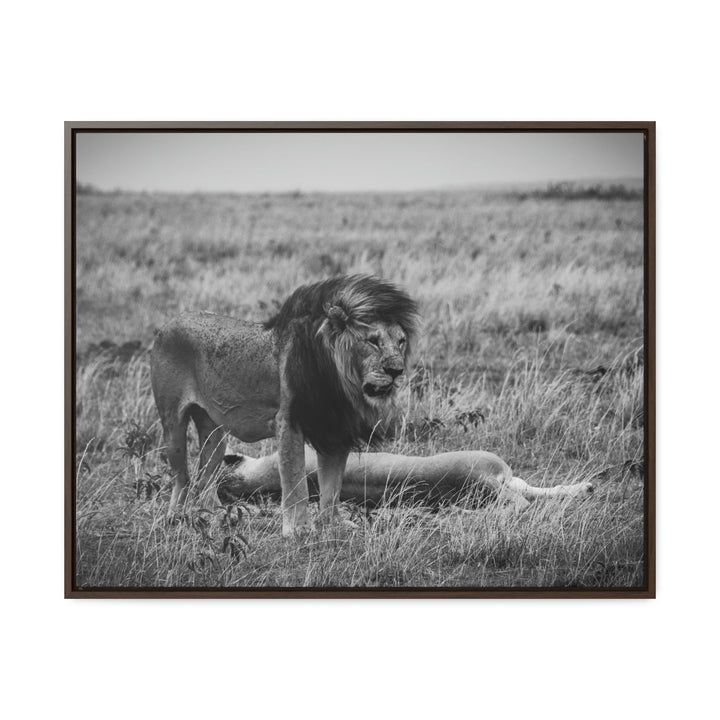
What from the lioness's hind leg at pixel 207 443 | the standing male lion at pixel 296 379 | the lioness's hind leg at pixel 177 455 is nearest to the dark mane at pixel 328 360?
the standing male lion at pixel 296 379

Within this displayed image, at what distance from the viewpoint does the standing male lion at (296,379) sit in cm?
427

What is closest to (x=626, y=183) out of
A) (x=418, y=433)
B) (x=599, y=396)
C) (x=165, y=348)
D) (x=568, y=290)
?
(x=568, y=290)

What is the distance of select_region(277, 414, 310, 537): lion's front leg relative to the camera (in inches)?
168

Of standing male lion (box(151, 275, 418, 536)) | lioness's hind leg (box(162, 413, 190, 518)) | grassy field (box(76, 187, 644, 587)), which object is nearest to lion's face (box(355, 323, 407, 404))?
standing male lion (box(151, 275, 418, 536))

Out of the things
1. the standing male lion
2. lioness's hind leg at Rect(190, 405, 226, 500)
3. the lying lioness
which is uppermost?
the standing male lion

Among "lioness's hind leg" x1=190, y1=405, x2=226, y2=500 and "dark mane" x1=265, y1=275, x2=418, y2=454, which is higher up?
"dark mane" x1=265, y1=275, x2=418, y2=454

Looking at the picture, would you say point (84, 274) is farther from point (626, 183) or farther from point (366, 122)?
point (626, 183)

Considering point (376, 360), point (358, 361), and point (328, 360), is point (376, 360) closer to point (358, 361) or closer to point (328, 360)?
point (358, 361)

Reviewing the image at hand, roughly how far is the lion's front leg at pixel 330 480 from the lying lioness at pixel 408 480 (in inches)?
1.0

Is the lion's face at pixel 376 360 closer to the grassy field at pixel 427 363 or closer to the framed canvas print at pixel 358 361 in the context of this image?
the framed canvas print at pixel 358 361

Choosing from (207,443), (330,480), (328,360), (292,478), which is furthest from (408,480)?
(207,443)

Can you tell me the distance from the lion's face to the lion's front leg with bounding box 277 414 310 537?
1.19ft

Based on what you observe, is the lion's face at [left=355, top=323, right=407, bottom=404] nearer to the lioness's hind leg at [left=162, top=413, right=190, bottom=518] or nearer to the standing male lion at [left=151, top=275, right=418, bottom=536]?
the standing male lion at [left=151, top=275, right=418, bottom=536]

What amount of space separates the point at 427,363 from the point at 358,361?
308 millimetres
